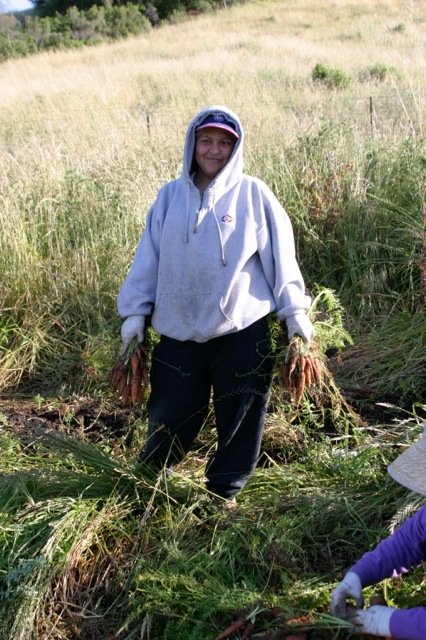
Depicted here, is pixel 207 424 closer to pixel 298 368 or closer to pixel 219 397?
pixel 219 397

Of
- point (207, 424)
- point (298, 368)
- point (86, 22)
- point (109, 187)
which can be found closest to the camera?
Result: point (298, 368)

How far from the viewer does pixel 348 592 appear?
2207 mm

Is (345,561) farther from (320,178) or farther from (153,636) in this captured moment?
(320,178)

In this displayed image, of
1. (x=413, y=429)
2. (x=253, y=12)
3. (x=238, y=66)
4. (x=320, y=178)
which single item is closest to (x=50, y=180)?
(x=320, y=178)

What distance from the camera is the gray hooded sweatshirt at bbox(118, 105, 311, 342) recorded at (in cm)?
301

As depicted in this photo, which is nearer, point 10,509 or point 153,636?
point 153,636

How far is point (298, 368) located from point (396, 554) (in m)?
1.02

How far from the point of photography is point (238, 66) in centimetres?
1717

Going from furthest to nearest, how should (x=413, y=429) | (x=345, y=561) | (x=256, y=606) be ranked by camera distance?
1. (x=413, y=429)
2. (x=345, y=561)
3. (x=256, y=606)

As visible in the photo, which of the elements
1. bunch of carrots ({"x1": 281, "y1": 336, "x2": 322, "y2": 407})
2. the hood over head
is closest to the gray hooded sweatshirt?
the hood over head

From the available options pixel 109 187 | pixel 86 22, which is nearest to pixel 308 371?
pixel 109 187

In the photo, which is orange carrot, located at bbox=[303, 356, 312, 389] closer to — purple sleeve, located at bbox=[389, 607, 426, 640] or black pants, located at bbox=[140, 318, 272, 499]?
black pants, located at bbox=[140, 318, 272, 499]

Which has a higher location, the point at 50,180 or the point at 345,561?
the point at 50,180

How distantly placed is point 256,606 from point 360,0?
29815 mm
